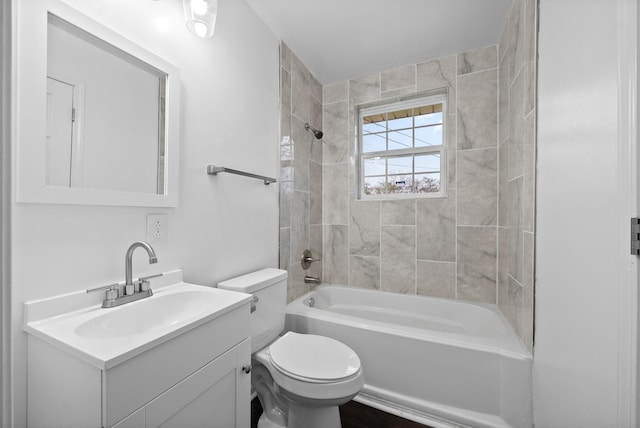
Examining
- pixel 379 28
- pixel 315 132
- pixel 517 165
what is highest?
pixel 379 28

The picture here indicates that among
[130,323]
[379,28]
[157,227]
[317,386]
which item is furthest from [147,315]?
[379,28]

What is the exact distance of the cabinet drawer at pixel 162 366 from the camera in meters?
0.61

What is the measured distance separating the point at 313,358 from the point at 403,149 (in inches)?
75.2

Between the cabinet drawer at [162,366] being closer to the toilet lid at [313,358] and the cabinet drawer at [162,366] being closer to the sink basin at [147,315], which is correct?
the sink basin at [147,315]

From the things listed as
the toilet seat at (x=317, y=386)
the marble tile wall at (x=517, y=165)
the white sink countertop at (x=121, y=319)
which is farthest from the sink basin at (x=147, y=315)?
the marble tile wall at (x=517, y=165)

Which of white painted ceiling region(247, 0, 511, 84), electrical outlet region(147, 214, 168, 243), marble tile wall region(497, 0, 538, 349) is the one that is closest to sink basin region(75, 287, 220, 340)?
electrical outlet region(147, 214, 168, 243)

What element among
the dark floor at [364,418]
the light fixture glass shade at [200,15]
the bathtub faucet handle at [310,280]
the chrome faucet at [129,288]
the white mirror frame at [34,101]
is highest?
the light fixture glass shade at [200,15]

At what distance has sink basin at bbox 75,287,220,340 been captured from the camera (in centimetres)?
85

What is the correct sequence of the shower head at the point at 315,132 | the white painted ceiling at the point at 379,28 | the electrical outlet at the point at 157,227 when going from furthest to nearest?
1. the shower head at the point at 315,132
2. the white painted ceiling at the point at 379,28
3. the electrical outlet at the point at 157,227

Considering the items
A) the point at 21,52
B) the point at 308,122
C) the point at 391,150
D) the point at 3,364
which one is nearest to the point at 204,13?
the point at 21,52

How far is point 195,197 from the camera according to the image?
1.32 metres

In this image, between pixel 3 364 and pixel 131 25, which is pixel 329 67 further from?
pixel 3 364

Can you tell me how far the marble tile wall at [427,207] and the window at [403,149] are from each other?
12 centimetres

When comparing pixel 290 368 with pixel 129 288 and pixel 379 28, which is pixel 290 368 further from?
pixel 379 28
